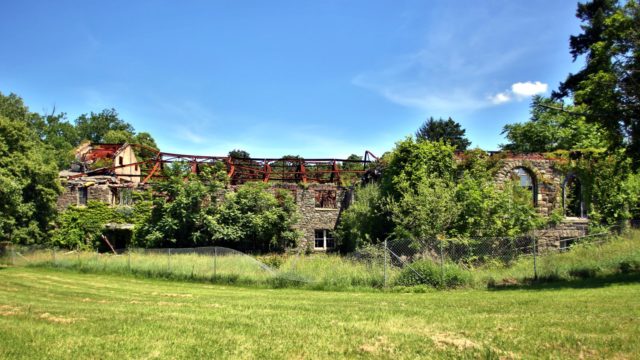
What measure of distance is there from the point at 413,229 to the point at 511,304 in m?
8.60

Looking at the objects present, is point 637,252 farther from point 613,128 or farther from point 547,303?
point 547,303

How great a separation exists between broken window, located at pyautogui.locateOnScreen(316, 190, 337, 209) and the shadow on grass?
1749 centimetres

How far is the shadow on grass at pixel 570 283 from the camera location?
44.7 feet

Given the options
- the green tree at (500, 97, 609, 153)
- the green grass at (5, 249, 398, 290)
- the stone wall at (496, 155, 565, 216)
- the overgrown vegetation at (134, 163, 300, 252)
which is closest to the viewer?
the green grass at (5, 249, 398, 290)

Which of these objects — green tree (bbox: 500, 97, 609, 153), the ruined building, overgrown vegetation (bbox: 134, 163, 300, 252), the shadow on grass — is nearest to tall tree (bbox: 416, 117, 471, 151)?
green tree (bbox: 500, 97, 609, 153)

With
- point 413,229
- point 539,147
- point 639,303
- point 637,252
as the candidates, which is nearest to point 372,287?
point 413,229

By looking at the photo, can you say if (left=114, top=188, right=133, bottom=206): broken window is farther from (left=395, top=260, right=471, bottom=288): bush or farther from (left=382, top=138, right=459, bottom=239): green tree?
(left=395, top=260, right=471, bottom=288): bush

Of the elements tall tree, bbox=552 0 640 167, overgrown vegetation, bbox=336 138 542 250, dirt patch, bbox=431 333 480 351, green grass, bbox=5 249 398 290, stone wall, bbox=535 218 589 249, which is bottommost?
green grass, bbox=5 249 398 290

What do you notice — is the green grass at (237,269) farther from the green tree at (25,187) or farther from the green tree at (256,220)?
the green tree at (256,220)

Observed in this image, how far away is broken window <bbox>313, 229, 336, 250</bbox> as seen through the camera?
31.1m

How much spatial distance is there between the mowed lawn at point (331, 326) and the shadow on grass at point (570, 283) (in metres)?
0.65

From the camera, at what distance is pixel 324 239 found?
31109mm

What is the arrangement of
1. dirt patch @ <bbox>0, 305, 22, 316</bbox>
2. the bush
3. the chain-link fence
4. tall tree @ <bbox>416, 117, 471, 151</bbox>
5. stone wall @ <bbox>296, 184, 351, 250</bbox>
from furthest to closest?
tall tree @ <bbox>416, 117, 471, 151</bbox> < stone wall @ <bbox>296, 184, 351, 250</bbox> < the chain-link fence < the bush < dirt patch @ <bbox>0, 305, 22, 316</bbox>

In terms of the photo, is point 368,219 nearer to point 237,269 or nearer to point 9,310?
point 237,269
